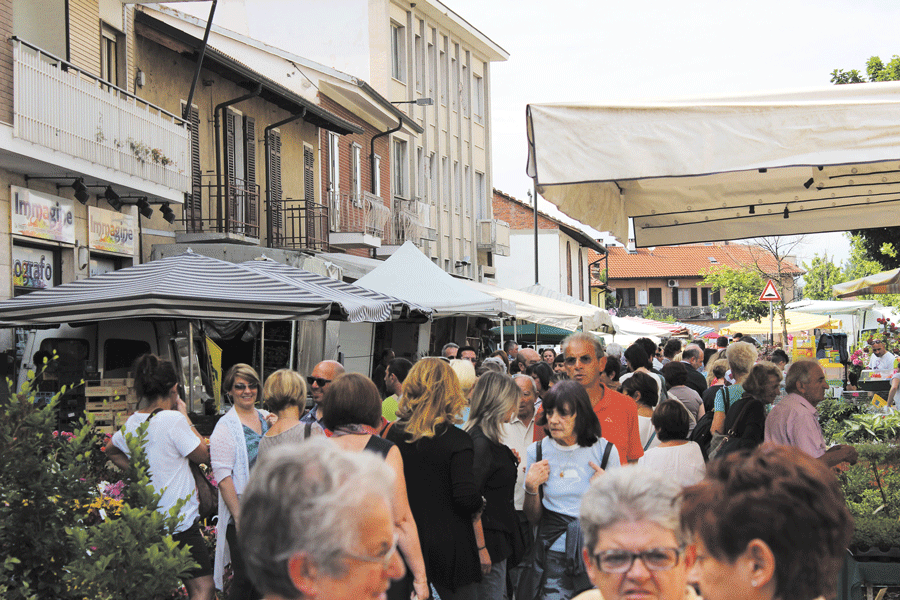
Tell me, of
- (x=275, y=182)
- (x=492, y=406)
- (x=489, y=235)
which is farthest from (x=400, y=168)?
(x=492, y=406)

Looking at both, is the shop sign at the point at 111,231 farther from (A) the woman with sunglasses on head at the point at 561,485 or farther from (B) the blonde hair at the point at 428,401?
(A) the woman with sunglasses on head at the point at 561,485

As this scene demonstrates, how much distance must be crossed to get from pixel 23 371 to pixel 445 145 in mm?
24088

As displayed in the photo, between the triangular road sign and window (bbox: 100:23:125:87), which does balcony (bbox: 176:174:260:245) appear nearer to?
window (bbox: 100:23:125:87)

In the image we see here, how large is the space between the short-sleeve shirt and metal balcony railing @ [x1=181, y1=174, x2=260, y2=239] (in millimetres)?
14099

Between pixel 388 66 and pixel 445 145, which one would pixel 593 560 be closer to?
pixel 388 66

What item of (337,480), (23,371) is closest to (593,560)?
(337,480)

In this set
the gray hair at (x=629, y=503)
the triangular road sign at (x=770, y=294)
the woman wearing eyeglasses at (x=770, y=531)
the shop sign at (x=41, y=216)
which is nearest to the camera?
the woman wearing eyeglasses at (x=770, y=531)

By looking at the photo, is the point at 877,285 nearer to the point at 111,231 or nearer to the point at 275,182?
the point at 111,231

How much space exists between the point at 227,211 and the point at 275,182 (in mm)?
3782

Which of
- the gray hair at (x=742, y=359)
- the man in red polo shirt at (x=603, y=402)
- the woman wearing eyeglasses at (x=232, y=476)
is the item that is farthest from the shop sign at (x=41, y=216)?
the man in red polo shirt at (x=603, y=402)

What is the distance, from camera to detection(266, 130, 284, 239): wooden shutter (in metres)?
23.1

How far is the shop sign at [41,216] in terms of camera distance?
1473 cm

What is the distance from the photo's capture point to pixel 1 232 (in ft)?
47.3

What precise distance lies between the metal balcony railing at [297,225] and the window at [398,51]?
902 cm
